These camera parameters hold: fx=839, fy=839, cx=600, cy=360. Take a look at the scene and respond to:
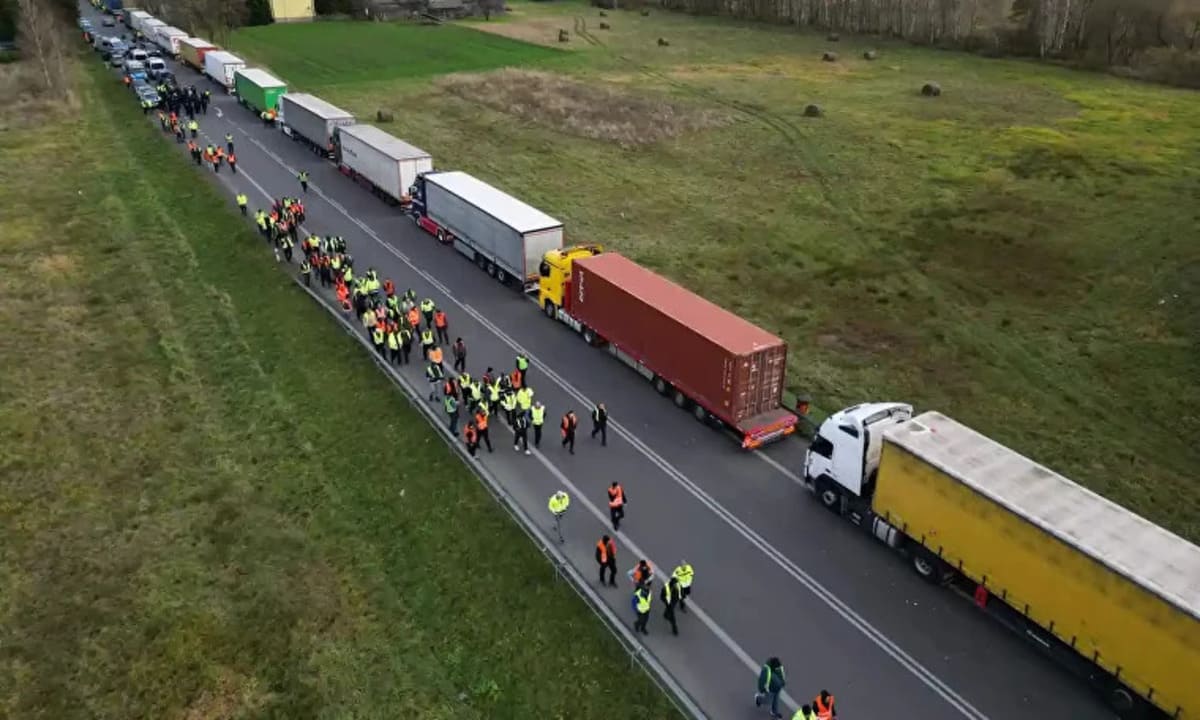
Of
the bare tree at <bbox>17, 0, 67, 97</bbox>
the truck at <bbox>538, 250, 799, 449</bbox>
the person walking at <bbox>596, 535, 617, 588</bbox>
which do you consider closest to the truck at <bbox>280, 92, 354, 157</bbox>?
the bare tree at <bbox>17, 0, 67, 97</bbox>

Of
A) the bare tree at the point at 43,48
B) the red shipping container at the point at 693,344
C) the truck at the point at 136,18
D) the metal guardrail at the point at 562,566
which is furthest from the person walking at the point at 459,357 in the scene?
the truck at the point at 136,18

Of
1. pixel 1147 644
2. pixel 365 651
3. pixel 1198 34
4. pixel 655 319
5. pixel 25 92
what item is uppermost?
pixel 1198 34

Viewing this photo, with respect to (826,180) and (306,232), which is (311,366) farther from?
(826,180)

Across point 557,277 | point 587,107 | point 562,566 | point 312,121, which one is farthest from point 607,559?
point 587,107

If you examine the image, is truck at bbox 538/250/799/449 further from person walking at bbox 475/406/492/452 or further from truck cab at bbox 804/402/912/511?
person walking at bbox 475/406/492/452

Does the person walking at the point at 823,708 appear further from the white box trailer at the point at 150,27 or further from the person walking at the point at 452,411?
the white box trailer at the point at 150,27

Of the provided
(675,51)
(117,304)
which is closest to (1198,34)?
(675,51)
